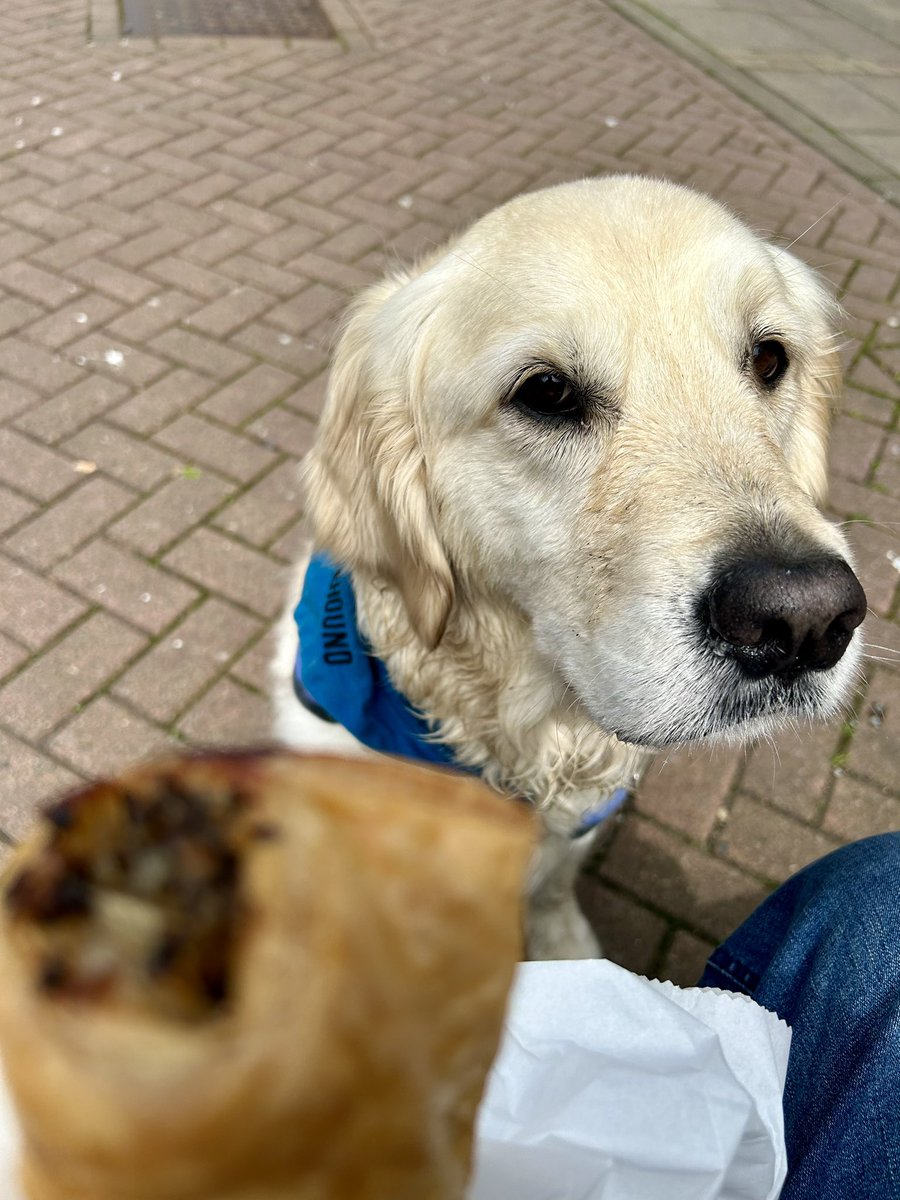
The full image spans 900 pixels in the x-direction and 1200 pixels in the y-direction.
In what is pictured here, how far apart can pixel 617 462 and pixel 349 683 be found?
0.82 m

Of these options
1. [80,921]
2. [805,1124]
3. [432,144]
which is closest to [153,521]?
[805,1124]

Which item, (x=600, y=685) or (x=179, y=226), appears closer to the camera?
(x=600, y=685)

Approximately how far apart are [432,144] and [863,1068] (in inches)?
255

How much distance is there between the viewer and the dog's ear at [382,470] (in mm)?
1880

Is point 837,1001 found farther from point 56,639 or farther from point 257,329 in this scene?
point 257,329

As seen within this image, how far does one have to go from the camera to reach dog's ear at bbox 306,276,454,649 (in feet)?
6.17

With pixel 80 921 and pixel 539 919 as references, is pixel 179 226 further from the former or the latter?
pixel 80 921

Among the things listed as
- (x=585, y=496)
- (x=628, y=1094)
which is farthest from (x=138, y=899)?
(x=585, y=496)

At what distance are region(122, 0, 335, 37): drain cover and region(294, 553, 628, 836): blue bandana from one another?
7337 millimetres

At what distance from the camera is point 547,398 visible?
5.63 feet

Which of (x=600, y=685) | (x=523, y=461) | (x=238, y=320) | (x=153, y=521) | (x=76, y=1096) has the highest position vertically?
(x=76, y=1096)

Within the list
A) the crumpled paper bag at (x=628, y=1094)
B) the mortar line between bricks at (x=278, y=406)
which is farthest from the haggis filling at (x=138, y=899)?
the mortar line between bricks at (x=278, y=406)

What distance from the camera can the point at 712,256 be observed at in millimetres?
1704

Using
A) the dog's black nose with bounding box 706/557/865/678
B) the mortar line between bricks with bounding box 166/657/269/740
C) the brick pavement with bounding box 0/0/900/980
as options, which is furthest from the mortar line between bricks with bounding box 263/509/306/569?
the dog's black nose with bounding box 706/557/865/678
